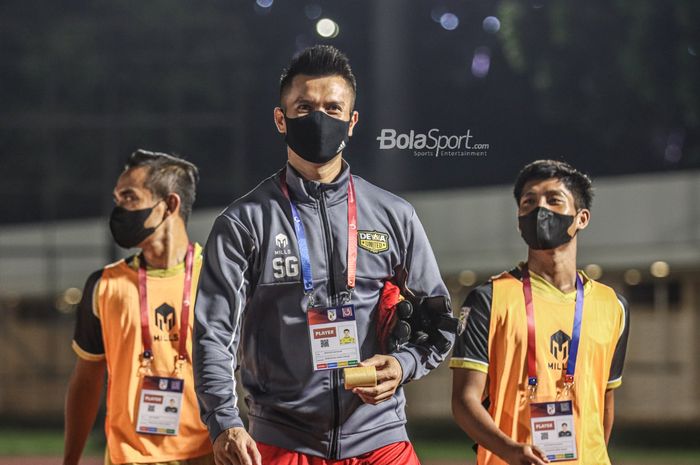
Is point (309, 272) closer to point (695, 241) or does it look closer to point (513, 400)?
point (513, 400)

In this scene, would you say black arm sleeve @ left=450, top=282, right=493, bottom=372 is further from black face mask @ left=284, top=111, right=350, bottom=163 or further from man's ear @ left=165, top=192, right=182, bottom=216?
man's ear @ left=165, top=192, right=182, bottom=216

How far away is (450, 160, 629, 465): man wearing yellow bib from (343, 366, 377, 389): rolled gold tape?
2.98ft

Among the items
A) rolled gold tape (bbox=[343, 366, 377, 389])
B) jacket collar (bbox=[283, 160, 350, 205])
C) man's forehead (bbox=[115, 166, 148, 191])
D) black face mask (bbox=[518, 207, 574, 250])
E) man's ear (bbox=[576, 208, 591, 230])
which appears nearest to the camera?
rolled gold tape (bbox=[343, 366, 377, 389])

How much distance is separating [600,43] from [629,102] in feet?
1.47

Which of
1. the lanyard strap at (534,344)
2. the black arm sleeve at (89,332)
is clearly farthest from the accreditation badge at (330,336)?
the black arm sleeve at (89,332)

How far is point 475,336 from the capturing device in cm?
395

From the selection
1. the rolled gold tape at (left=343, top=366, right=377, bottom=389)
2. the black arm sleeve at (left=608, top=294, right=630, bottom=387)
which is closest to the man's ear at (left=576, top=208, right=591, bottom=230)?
the black arm sleeve at (left=608, top=294, right=630, bottom=387)

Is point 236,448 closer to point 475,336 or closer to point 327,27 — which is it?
point 475,336

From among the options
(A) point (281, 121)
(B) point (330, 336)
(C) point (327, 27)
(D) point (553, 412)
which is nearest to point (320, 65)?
(A) point (281, 121)

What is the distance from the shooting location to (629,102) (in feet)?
17.8

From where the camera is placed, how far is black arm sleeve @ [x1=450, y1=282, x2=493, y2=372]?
12.9ft

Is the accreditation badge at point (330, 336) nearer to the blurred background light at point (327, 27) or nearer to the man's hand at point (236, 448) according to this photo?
the man's hand at point (236, 448)

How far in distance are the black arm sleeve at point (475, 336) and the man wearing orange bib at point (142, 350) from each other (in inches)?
38.5

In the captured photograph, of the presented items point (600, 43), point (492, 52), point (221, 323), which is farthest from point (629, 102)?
point (221, 323)
